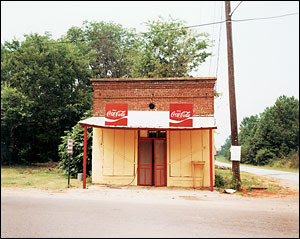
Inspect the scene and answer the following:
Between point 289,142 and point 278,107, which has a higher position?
point 278,107

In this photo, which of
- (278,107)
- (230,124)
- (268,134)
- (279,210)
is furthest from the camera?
(230,124)

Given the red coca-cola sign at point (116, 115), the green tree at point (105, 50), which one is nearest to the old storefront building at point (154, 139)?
the red coca-cola sign at point (116, 115)

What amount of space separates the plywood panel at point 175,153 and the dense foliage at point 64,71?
577 cm

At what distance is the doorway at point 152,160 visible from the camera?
12.5 meters

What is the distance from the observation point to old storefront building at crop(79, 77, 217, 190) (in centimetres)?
1225

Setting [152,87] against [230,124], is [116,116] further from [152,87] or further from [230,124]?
[230,124]

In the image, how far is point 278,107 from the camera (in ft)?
17.2

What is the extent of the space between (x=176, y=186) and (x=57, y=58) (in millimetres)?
15537

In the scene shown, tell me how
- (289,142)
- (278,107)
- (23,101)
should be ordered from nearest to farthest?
(289,142)
(278,107)
(23,101)

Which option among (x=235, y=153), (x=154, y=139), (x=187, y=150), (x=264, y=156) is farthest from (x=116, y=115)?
(x=264, y=156)

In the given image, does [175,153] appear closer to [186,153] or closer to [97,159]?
[186,153]

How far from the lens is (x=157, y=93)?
13.0m

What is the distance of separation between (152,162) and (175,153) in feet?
4.00

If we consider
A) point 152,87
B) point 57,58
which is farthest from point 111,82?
point 57,58
